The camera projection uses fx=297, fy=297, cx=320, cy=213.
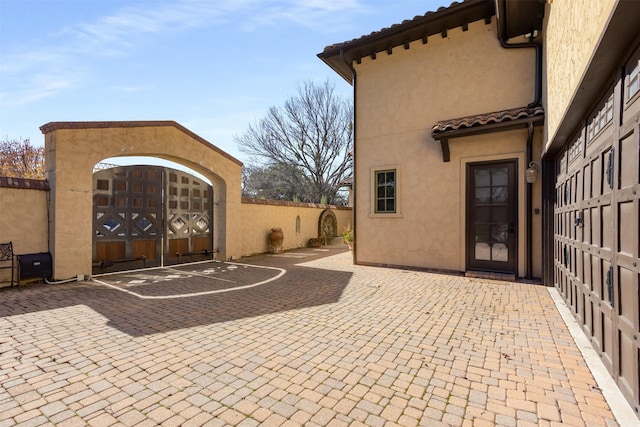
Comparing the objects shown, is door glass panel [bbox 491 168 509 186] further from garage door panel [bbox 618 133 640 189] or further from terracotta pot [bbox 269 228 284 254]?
terracotta pot [bbox 269 228 284 254]

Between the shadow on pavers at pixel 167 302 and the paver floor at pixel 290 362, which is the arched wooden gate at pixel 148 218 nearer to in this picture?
the shadow on pavers at pixel 167 302

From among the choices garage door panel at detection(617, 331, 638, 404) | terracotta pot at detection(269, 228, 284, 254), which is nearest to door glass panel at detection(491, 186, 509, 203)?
garage door panel at detection(617, 331, 638, 404)

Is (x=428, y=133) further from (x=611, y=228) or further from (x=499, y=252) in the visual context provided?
(x=611, y=228)

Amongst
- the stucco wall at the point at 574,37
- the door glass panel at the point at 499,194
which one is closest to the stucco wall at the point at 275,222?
the door glass panel at the point at 499,194

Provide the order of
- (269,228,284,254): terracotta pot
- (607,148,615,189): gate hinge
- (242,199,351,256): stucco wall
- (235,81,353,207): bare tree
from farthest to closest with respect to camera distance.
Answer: (235,81,353,207): bare tree < (269,228,284,254): terracotta pot < (242,199,351,256): stucco wall < (607,148,615,189): gate hinge

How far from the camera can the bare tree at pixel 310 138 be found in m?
22.6

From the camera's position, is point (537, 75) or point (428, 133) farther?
point (428, 133)

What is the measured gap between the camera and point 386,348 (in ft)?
10.0

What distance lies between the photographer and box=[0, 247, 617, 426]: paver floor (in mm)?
2027

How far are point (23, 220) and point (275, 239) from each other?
22.3 feet

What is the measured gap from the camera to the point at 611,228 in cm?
238

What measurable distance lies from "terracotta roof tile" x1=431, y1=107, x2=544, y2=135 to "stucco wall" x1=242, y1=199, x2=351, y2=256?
642 cm

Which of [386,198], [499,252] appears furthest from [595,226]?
[386,198]

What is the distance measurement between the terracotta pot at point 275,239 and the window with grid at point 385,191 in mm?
4322
